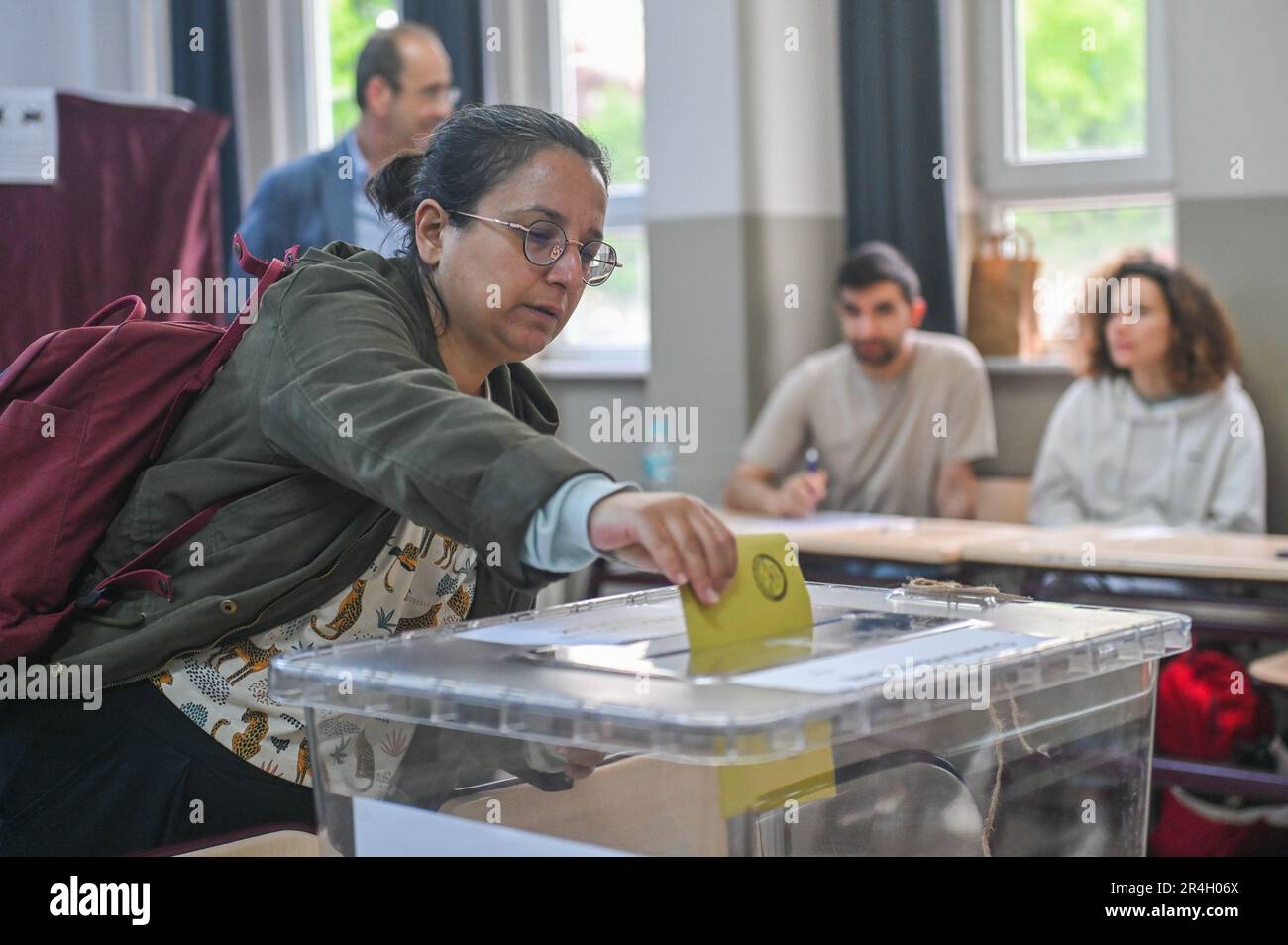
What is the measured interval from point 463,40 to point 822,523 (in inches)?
88.0

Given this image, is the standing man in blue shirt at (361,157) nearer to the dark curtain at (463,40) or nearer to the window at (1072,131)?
the dark curtain at (463,40)

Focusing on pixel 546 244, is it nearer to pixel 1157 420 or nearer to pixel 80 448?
pixel 80 448

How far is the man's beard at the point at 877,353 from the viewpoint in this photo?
4.28 metres

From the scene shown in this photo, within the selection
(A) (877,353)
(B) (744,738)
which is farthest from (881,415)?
(B) (744,738)

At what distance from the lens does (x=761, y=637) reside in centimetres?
101

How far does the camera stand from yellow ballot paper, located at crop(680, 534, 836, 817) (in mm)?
896

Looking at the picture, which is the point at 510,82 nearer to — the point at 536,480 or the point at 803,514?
the point at 803,514

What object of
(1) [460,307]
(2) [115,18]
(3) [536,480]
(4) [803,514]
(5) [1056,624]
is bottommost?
(4) [803,514]

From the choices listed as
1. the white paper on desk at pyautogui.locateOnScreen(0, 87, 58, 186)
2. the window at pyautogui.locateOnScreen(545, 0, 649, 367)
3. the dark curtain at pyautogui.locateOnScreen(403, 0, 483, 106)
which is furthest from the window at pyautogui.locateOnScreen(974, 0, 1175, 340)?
the white paper on desk at pyautogui.locateOnScreen(0, 87, 58, 186)

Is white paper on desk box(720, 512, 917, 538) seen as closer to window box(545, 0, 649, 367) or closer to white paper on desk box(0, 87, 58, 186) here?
window box(545, 0, 649, 367)

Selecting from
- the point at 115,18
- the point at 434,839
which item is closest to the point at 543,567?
the point at 434,839

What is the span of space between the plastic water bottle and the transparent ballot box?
3.60m
